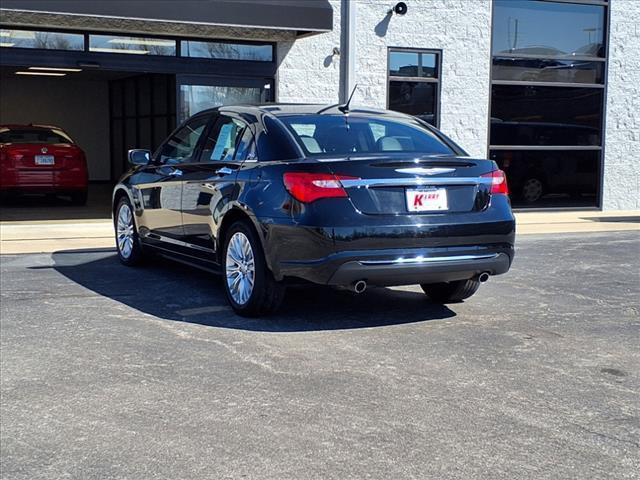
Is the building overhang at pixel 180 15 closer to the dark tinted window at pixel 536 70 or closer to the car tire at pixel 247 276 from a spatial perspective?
the dark tinted window at pixel 536 70

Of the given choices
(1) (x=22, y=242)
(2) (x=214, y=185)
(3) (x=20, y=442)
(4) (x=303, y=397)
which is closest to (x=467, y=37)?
(1) (x=22, y=242)

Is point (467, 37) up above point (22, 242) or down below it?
above

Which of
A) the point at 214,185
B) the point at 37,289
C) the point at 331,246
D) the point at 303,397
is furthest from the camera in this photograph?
the point at 37,289

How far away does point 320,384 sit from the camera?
5.16m

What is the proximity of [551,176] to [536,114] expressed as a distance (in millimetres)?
1175

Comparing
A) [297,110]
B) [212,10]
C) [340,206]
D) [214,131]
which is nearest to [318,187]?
[340,206]

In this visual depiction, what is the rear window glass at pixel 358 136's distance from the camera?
6934 mm

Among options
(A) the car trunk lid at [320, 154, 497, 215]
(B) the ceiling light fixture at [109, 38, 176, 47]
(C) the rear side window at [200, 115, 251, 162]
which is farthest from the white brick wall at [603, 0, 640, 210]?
(A) the car trunk lid at [320, 154, 497, 215]

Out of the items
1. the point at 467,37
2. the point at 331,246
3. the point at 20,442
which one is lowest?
the point at 20,442

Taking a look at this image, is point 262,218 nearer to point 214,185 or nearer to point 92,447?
point 214,185

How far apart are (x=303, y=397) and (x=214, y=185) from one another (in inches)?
112

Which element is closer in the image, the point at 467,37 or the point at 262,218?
the point at 262,218

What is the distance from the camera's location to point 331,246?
6266 millimetres

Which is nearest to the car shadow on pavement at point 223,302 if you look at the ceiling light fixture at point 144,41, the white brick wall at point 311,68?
the ceiling light fixture at point 144,41
